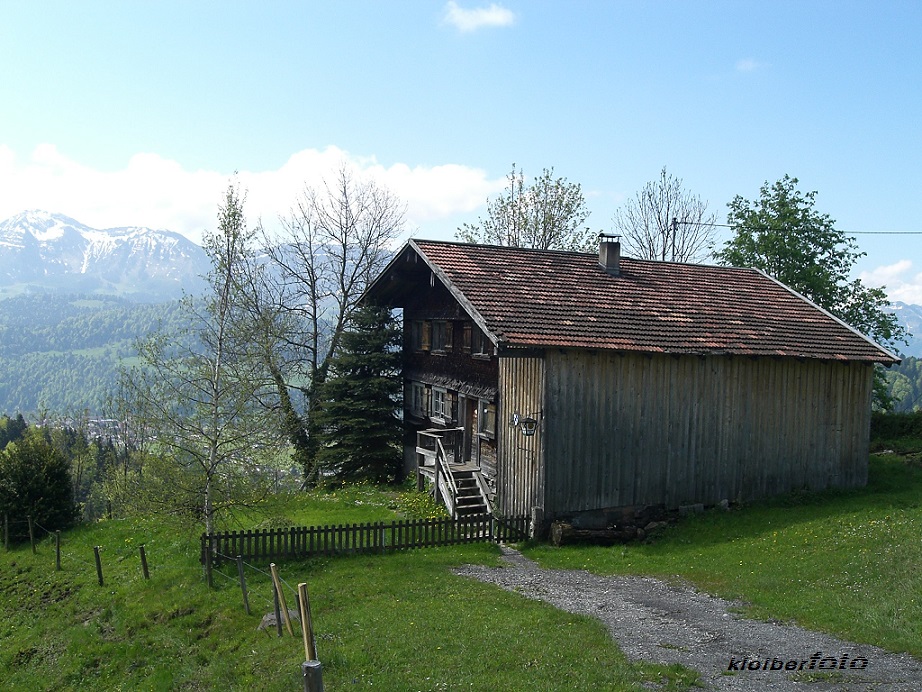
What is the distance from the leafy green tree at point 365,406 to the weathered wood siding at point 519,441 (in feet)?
28.5

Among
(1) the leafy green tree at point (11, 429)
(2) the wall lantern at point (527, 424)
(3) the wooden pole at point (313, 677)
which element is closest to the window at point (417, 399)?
(2) the wall lantern at point (527, 424)

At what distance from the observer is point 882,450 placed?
29.9 meters

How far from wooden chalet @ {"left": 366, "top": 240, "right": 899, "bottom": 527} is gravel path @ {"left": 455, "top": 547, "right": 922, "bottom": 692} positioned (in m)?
4.35

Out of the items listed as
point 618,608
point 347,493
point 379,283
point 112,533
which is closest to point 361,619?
point 618,608

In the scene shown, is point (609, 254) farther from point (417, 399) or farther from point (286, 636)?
point (286, 636)

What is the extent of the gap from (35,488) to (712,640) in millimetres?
20133

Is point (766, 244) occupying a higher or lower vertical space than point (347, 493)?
higher

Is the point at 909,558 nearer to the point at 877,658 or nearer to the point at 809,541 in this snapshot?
the point at 809,541

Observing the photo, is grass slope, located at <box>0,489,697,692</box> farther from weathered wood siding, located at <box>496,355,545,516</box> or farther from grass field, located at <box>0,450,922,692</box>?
weathered wood siding, located at <box>496,355,545,516</box>

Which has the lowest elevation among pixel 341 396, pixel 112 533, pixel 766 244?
pixel 112 533

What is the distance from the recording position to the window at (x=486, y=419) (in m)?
22.5

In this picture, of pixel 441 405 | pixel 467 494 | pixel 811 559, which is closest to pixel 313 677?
pixel 811 559

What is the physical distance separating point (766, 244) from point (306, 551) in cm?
2912

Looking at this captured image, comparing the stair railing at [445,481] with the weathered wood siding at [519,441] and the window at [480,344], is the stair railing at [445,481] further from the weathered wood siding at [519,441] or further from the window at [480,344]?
the window at [480,344]
